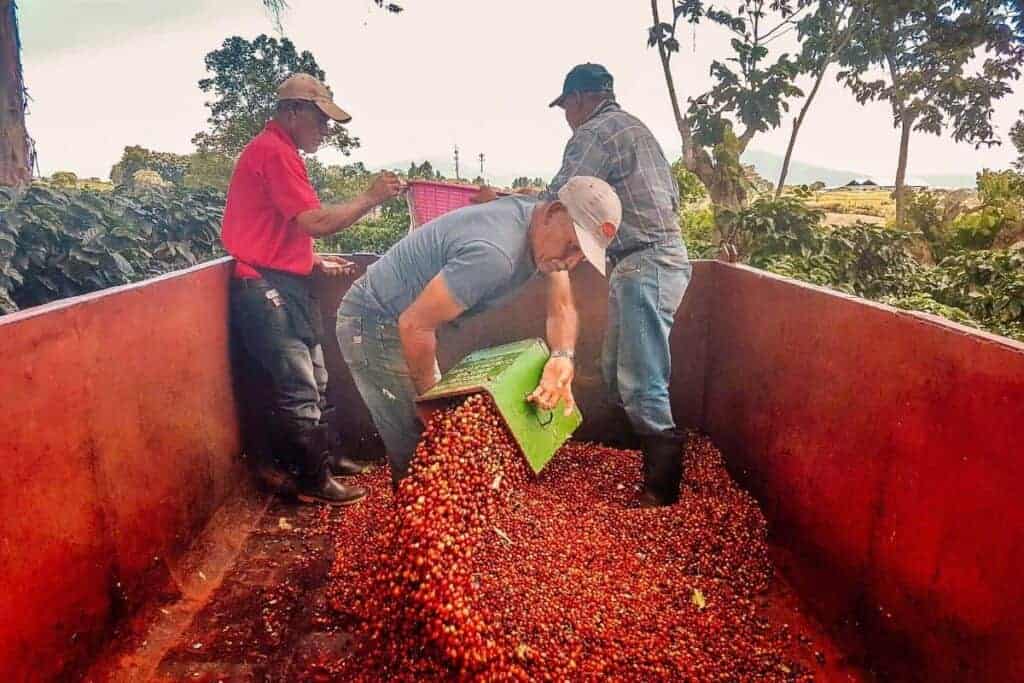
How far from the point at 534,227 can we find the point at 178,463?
159cm

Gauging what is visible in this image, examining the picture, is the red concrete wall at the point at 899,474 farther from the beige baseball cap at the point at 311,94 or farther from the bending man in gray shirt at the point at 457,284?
the beige baseball cap at the point at 311,94

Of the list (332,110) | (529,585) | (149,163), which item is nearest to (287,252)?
(332,110)

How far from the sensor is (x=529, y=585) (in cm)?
231

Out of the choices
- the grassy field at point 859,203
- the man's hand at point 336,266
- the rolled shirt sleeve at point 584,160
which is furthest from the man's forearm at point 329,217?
the grassy field at point 859,203

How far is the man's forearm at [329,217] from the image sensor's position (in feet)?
9.93

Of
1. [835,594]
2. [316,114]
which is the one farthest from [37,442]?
[835,594]

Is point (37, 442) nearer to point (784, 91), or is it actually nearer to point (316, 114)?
point (316, 114)

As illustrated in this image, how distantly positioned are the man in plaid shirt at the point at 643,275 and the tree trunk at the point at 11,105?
6019 mm

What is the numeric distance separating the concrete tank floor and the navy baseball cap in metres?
2.32

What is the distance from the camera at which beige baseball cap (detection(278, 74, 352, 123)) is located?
3172 millimetres

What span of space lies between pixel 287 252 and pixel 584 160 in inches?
57.3

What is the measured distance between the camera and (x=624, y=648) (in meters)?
2.15

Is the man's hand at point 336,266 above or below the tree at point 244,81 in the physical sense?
below

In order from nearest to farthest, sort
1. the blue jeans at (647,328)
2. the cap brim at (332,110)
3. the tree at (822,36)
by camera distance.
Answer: the blue jeans at (647,328)
the cap brim at (332,110)
the tree at (822,36)
